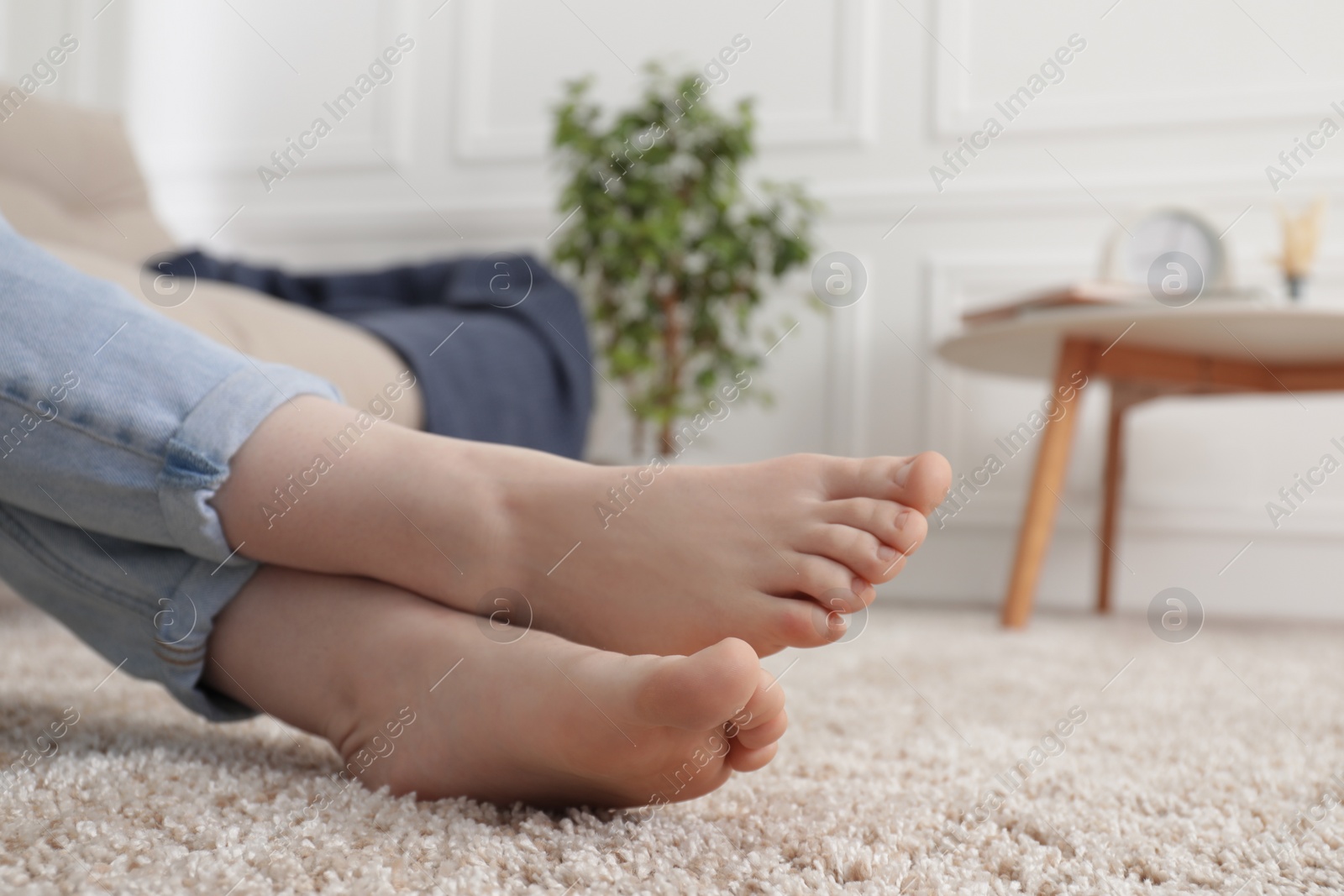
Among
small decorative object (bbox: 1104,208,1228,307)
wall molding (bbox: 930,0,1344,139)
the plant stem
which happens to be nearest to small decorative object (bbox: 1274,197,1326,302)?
small decorative object (bbox: 1104,208,1228,307)

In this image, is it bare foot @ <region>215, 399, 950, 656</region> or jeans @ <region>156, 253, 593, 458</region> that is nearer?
bare foot @ <region>215, 399, 950, 656</region>

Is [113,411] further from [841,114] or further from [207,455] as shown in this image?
[841,114]

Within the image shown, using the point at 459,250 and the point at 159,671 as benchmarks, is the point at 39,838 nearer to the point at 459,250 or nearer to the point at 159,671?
the point at 159,671

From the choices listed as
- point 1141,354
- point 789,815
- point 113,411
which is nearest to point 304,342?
point 113,411

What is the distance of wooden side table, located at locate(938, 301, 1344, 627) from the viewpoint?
118cm

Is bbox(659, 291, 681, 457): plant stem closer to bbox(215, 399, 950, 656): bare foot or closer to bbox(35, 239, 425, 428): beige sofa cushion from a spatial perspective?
bbox(35, 239, 425, 428): beige sofa cushion

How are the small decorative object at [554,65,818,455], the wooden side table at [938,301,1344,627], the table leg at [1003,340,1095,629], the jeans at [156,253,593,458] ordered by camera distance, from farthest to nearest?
the small decorative object at [554,65,818,455], the table leg at [1003,340,1095,629], the wooden side table at [938,301,1344,627], the jeans at [156,253,593,458]

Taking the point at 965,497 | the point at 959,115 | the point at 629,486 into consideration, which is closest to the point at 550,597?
the point at 629,486

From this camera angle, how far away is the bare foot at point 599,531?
1.41 feet

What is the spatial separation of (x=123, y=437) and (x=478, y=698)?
0.61ft

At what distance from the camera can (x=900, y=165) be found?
188 centimetres

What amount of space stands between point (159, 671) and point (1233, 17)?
1925 millimetres

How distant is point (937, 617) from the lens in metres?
1.49

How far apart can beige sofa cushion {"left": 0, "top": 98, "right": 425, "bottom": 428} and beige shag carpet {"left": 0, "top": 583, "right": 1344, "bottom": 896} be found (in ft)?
1.25
